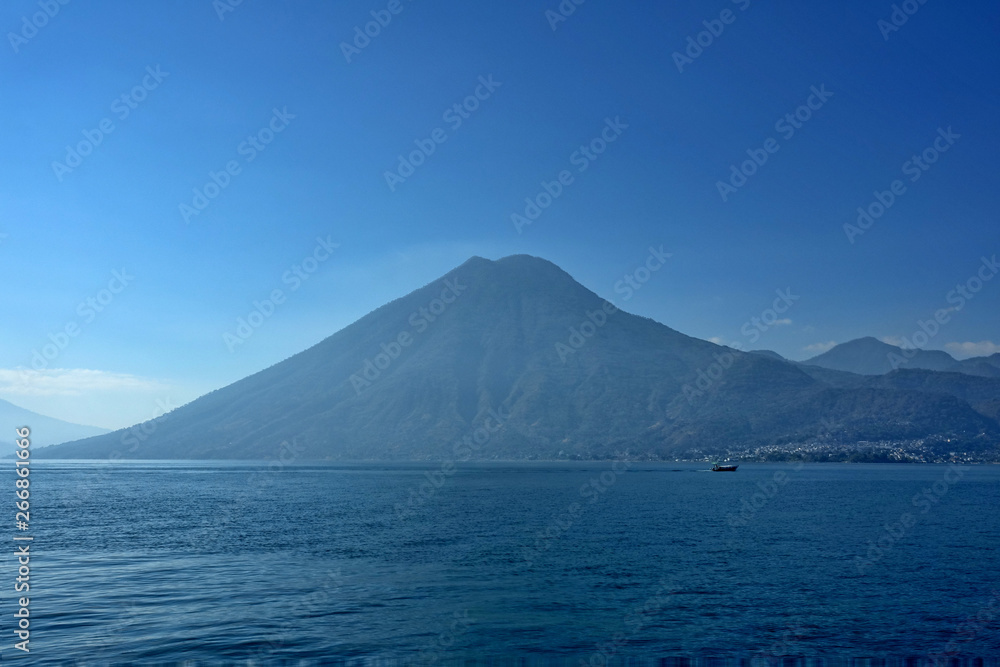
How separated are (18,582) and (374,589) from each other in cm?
2362

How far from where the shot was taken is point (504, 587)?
46.9m

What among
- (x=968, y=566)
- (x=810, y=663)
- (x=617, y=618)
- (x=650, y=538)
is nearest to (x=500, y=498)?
(x=650, y=538)

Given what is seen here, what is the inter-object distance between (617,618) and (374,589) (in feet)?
52.9

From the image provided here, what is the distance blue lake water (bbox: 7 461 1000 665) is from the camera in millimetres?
33875

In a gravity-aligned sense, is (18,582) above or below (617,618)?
above

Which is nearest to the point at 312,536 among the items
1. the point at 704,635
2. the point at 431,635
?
the point at 431,635

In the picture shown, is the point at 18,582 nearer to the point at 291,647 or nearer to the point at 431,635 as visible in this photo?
the point at 291,647

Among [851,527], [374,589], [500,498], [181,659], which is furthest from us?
[500,498]

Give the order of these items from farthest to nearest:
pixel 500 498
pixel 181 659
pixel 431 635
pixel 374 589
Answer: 1. pixel 500 498
2. pixel 374 589
3. pixel 431 635
4. pixel 181 659

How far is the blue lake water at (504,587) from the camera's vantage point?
33.9m

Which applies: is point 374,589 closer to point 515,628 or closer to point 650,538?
point 515,628

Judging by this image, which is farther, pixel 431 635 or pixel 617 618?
pixel 617 618

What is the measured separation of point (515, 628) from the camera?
1460 inches

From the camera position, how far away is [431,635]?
35.5 metres
